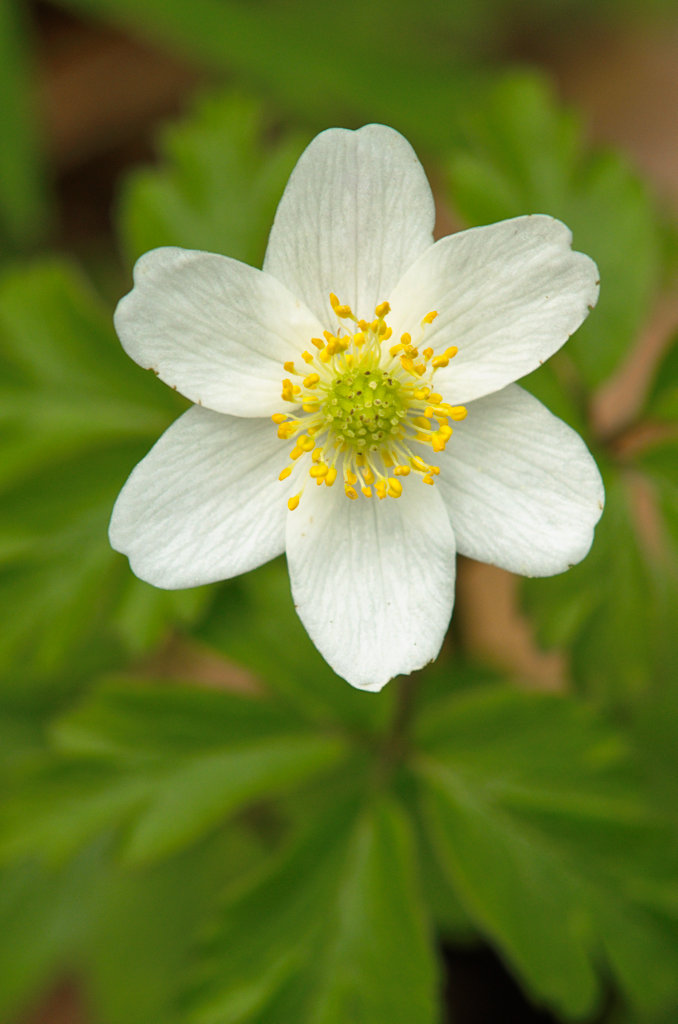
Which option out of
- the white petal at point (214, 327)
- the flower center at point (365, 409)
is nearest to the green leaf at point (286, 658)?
the flower center at point (365, 409)

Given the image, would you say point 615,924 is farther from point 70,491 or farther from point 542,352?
point 70,491

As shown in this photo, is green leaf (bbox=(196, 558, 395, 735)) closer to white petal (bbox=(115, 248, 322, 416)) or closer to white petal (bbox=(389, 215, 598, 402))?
white petal (bbox=(115, 248, 322, 416))

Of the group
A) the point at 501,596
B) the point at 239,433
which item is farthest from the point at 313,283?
the point at 501,596

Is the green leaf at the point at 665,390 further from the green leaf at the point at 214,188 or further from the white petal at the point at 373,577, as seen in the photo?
the green leaf at the point at 214,188

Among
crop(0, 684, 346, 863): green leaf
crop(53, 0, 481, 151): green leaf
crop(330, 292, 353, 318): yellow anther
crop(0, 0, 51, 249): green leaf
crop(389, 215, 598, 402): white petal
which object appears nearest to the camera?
crop(389, 215, 598, 402): white petal

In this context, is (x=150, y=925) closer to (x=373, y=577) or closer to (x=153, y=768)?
(x=153, y=768)

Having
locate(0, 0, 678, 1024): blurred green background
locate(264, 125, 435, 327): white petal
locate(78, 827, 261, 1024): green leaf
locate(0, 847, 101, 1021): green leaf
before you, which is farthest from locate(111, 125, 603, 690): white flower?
locate(0, 847, 101, 1021): green leaf
